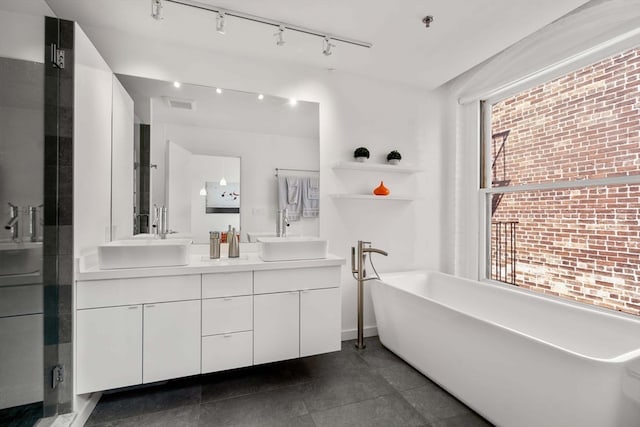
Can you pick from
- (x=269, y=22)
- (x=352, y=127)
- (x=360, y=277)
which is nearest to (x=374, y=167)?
(x=352, y=127)

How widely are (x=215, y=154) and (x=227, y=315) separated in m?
1.24

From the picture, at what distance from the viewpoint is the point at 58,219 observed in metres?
1.58

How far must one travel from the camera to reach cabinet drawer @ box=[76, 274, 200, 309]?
1680mm

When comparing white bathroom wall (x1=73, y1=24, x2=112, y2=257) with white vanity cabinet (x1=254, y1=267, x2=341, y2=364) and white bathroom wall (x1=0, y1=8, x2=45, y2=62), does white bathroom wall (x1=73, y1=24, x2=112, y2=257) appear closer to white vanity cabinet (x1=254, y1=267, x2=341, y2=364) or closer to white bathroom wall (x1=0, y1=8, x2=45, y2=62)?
white bathroom wall (x1=0, y1=8, x2=45, y2=62)

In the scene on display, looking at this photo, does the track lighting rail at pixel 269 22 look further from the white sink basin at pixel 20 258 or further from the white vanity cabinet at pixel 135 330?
the white vanity cabinet at pixel 135 330

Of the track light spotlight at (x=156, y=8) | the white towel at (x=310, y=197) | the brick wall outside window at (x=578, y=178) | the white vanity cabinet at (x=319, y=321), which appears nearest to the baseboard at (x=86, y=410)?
the white vanity cabinet at (x=319, y=321)

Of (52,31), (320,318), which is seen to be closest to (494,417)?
(320,318)

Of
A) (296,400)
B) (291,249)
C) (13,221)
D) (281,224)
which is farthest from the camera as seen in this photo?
(281,224)

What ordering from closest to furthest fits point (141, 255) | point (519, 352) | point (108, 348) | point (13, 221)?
point (13, 221), point (519, 352), point (108, 348), point (141, 255)

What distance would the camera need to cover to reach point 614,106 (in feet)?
6.68

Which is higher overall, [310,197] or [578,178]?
[578,178]

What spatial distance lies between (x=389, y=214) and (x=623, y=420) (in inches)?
81.6

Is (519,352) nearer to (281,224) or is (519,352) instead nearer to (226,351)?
(226,351)

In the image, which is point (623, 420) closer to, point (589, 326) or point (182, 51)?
point (589, 326)
